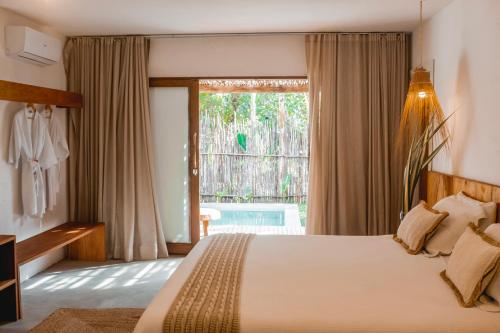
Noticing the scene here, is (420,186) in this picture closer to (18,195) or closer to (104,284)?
(104,284)

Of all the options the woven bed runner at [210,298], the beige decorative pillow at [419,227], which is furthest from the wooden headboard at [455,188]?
the woven bed runner at [210,298]

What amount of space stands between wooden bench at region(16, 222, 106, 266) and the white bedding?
1688 millimetres

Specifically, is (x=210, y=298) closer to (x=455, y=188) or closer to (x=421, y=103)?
(x=455, y=188)

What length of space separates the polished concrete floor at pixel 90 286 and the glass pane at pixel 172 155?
47cm

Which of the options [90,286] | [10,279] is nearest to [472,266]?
[10,279]

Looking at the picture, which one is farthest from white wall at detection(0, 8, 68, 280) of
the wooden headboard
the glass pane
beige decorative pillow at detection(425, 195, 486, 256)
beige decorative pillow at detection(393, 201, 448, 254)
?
the wooden headboard

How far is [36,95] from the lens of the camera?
4.14 m

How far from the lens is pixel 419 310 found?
2.06 m

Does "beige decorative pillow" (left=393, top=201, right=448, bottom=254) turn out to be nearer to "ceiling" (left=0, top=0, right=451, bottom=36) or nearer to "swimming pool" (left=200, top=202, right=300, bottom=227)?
"ceiling" (left=0, top=0, right=451, bottom=36)

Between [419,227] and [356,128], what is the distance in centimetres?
198

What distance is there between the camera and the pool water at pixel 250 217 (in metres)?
8.11

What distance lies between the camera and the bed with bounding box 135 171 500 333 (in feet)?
6.48

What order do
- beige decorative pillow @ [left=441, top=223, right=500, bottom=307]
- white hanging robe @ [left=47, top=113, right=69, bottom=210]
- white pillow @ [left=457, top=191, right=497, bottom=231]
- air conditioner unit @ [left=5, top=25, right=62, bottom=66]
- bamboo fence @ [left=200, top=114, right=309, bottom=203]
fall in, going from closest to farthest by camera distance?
beige decorative pillow @ [left=441, top=223, right=500, bottom=307] → white pillow @ [left=457, top=191, right=497, bottom=231] → air conditioner unit @ [left=5, top=25, right=62, bottom=66] → white hanging robe @ [left=47, top=113, right=69, bottom=210] → bamboo fence @ [left=200, top=114, right=309, bottom=203]

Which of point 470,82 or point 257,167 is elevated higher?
point 470,82
